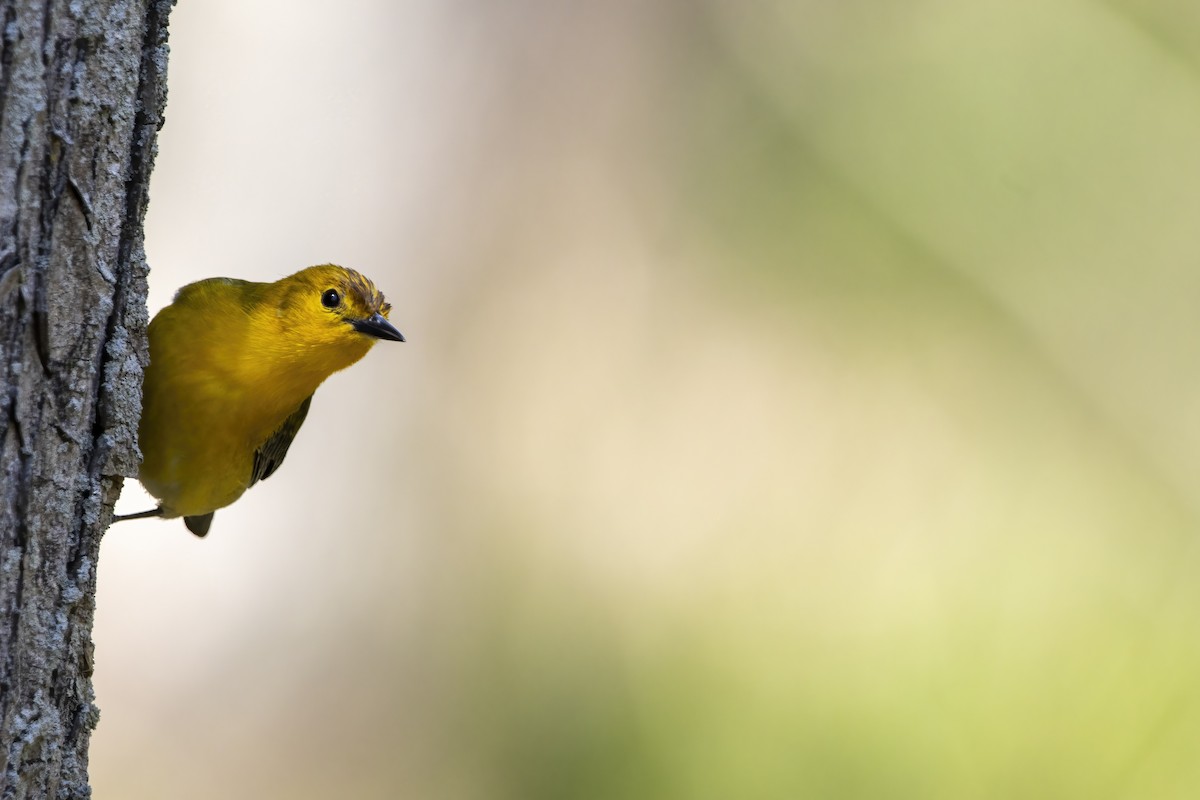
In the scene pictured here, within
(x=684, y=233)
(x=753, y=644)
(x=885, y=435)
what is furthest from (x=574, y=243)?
(x=753, y=644)

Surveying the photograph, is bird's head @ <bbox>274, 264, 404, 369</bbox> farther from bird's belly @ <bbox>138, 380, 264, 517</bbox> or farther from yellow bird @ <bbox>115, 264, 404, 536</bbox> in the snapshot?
bird's belly @ <bbox>138, 380, 264, 517</bbox>

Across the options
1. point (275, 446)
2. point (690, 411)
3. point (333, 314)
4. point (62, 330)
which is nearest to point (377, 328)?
point (333, 314)

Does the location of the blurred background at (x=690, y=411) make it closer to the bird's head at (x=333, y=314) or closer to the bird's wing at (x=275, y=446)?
the bird's wing at (x=275, y=446)

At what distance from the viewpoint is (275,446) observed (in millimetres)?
2930

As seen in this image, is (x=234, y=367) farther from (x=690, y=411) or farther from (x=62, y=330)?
(x=690, y=411)

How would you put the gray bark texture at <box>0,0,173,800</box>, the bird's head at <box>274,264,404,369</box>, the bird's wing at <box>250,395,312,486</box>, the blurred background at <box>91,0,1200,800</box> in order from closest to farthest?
the gray bark texture at <box>0,0,173,800</box> < the bird's head at <box>274,264,404,369</box> < the bird's wing at <box>250,395,312,486</box> < the blurred background at <box>91,0,1200,800</box>

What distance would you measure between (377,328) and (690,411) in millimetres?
2497

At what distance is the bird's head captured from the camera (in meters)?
2.67

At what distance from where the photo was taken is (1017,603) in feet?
14.4

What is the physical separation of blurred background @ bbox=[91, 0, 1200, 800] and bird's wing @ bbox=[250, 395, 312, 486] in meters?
1.35

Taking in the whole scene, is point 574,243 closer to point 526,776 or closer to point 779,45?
point 779,45

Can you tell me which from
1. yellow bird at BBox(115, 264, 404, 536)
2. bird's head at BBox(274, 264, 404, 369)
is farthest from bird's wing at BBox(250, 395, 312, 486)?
bird's head at BBox(274, 264, 404, 369)

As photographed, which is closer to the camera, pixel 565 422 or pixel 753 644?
pixel 753 644

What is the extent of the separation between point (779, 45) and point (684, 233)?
96cm
